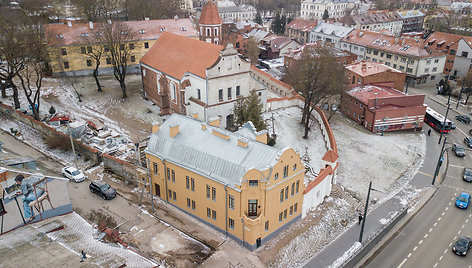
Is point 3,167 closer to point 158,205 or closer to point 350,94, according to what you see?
point 158,205

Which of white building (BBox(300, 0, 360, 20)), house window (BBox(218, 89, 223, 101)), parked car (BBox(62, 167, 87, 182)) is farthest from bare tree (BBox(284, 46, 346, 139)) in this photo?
white building (BBox(300, 0, 360, 20))

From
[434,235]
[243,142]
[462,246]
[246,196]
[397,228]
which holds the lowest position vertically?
[434,235]

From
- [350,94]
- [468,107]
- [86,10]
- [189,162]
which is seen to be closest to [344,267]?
[189,162]

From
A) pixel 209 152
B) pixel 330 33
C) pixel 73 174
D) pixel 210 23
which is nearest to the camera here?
pixel 209 152

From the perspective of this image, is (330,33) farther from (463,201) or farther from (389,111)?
(463,201)

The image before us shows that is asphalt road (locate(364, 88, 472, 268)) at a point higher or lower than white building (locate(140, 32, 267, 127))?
lower

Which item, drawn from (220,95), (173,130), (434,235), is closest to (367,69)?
(220,95)

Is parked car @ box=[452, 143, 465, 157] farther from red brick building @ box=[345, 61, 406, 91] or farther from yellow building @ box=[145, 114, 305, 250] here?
yellow building @ box=[145, 114, 305, 250]
